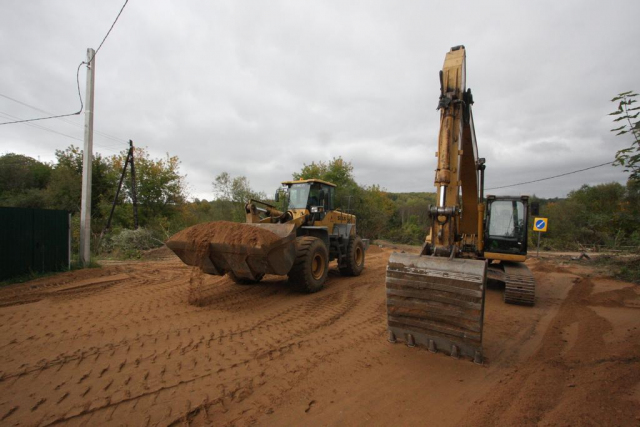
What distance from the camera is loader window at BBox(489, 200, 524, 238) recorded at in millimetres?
7512

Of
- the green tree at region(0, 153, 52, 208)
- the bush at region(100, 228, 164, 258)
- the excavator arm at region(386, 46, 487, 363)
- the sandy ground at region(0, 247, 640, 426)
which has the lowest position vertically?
the sandy ground at region(0, 247, 640, 426)

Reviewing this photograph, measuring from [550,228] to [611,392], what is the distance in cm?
2641

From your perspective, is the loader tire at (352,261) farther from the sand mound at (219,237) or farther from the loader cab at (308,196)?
the sand mound at (219,237)

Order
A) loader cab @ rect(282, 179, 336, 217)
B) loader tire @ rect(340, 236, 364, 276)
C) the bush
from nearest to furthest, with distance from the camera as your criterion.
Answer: loader cab @ rect(282, 179, 336, 217), loader tire @ rect(340, 236, 364, 276), the bush

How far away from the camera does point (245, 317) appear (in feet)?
17.4

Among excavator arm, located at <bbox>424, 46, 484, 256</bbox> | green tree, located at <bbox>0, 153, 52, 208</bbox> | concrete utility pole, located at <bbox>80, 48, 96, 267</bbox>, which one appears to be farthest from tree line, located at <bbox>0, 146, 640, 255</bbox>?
excavator arm, located at <bbox>424, 46, 484, 256</bbox>

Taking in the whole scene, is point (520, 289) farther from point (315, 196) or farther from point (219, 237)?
point (219, 237)

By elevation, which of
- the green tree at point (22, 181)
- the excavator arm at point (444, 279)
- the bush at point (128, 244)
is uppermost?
the green tree at point (22, 181)

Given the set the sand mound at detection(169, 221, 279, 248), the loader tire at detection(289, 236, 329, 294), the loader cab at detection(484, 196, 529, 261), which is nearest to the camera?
the sand mound at detection(169, 221, 279, 248)

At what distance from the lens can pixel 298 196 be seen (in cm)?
824

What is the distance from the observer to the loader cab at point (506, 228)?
7.43 m

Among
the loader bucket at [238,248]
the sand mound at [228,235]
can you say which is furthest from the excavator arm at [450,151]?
the sand mound at [228,235]

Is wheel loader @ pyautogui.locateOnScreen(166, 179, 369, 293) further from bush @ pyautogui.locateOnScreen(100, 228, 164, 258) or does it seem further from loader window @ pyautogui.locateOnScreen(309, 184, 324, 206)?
bush @ pyautogui.locateOnScreen(100, 228, 164, 258)

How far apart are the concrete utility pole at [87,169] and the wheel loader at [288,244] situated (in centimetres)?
521
